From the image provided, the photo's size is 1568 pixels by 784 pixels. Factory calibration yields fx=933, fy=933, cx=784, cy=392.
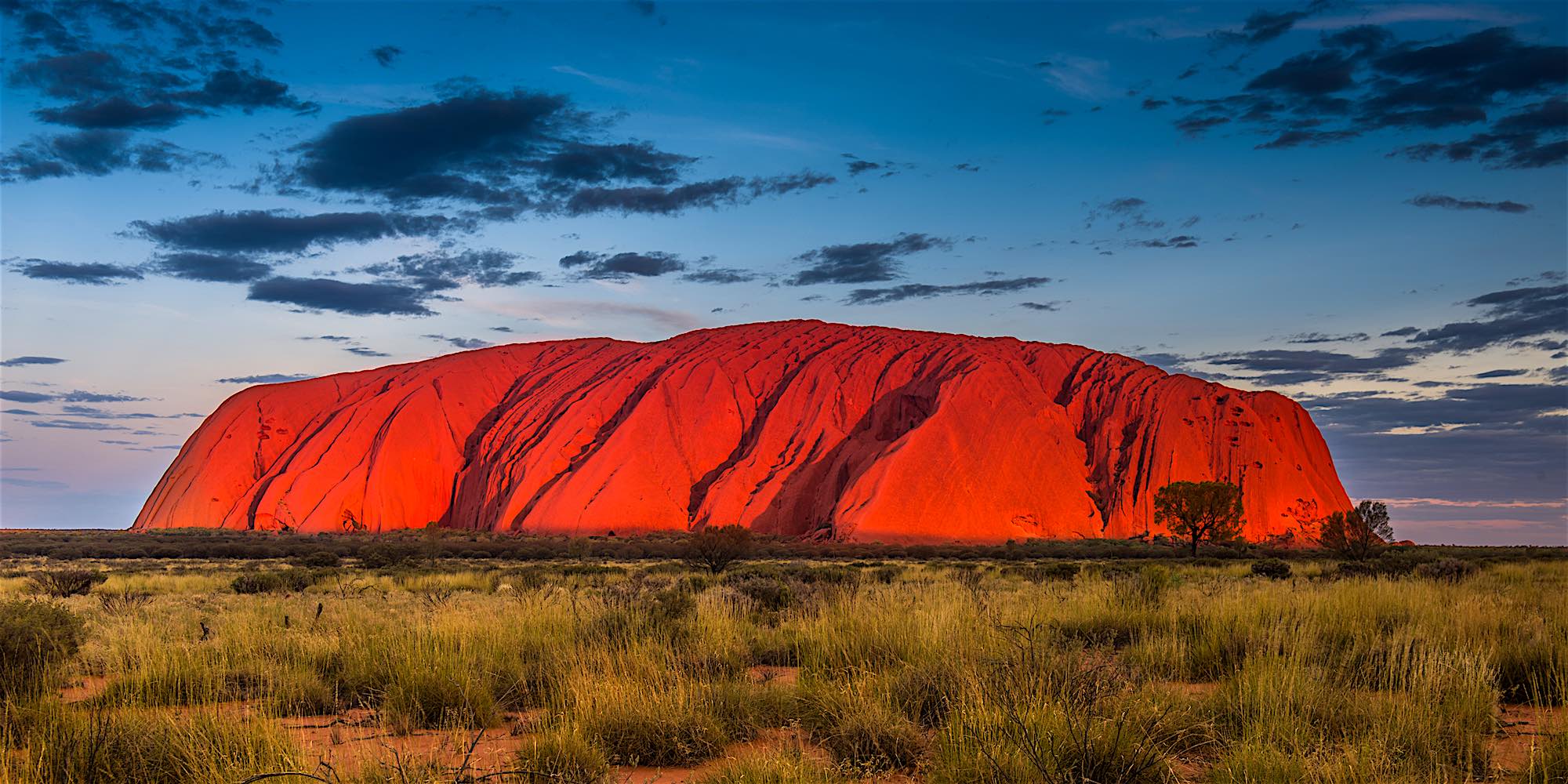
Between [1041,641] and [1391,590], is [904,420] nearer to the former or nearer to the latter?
[1391,590]

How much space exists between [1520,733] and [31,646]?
40.5 feet

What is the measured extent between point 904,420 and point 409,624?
58815mm

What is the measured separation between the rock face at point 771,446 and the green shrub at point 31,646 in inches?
1933

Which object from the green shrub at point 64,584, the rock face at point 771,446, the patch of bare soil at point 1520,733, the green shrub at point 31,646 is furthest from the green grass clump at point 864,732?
the rock face at point 771,446

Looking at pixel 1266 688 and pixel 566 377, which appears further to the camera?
pixel 566 377

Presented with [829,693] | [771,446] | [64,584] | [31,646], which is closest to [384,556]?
[64,584]

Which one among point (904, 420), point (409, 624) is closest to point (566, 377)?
point (904, 420)

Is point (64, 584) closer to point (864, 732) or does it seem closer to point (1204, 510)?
point (864, 732)

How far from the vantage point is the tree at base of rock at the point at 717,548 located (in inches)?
1235

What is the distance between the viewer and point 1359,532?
3105cm

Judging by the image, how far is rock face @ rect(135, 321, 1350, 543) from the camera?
206 ft

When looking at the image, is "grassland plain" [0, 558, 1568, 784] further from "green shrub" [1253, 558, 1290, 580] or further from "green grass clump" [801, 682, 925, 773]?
"green shrub" [1253, 558, 1290, 580]

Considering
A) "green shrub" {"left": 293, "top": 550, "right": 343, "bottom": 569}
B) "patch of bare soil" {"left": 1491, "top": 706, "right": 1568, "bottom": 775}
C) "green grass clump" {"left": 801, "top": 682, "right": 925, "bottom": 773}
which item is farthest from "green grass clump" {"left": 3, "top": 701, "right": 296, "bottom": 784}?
"green shrub" {"left": 293, "top": 550, "right": 343, "bottom": 569}

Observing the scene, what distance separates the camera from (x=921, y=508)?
59750 mm
